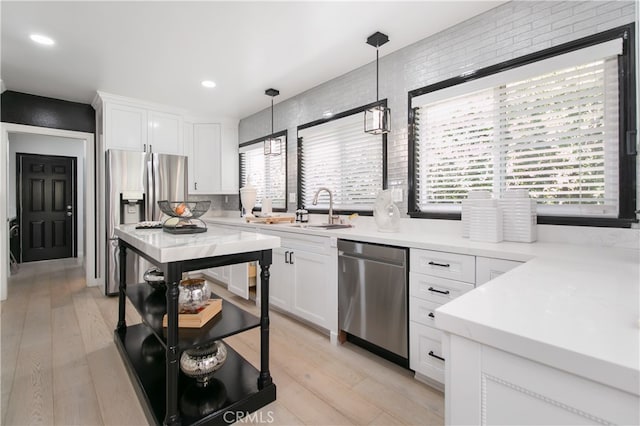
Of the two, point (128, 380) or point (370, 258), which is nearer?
point (128, 380)

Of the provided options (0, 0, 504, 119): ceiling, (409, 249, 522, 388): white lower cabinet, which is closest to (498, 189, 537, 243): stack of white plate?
(409, 249, 522, 388): white lower cabinet

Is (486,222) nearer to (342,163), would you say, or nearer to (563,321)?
(563,321)

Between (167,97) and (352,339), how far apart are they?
3763mm

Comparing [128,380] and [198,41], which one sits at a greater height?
[198,41]

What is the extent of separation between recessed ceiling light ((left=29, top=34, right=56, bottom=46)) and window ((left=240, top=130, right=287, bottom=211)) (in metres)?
2.39

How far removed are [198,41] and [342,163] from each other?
1.76 metres

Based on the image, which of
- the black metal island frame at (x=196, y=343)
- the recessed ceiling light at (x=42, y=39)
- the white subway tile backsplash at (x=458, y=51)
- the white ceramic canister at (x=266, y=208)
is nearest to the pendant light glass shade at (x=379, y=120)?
the white subway tile backsplash at (x=458, y=51)

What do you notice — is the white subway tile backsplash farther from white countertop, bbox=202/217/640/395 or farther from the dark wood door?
the dark wood door

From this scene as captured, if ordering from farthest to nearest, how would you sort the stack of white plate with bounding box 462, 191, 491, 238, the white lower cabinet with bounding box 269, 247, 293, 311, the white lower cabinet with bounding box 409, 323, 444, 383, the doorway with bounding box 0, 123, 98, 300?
the doorway with bounding box 0, 123, 98, 300
the white lower cabinet with bounding box 269, 247, 293, 311
the stack of white plate with bounding box 462, 191, 491, 238
the white lower cabinet with bounding box 409, 323, 444, 383

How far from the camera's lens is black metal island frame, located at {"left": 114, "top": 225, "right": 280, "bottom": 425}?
4.58 feet

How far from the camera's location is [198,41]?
102 inches

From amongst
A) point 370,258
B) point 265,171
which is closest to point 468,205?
point 370,258

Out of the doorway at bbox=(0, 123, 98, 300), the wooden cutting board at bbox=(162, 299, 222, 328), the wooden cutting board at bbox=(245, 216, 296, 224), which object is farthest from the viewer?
the doorway at bbox=(0, 123, 98, 300)

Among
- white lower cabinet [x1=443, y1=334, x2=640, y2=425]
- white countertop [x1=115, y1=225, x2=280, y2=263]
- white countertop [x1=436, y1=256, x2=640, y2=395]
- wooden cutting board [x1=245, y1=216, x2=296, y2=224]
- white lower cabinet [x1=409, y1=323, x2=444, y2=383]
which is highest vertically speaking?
wooden cutting board [x1=245, y1=216, x2=296, y2=224]
